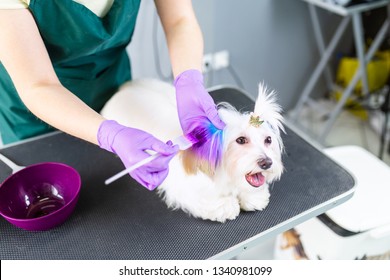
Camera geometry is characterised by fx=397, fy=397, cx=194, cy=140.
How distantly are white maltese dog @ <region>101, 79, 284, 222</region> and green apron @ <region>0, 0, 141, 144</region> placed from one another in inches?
7.4

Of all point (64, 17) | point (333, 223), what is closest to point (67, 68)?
point (64, 17)

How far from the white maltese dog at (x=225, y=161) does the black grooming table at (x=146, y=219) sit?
42 mm

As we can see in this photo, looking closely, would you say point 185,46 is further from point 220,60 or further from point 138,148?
point 220,60

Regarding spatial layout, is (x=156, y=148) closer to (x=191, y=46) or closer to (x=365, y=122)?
(x=191, y=46)

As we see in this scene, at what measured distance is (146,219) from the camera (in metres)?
1.05

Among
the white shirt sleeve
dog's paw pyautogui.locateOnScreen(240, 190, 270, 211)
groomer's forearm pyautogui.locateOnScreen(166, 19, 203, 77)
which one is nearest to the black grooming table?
dog's paw pyautogui.locateOnScreen(240, 190, 270, 211)

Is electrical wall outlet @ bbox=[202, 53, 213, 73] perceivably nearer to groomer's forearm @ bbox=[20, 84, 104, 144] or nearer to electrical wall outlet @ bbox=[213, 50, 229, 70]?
electrical wall outlet @ bbox=[213, 50, 229, 70]

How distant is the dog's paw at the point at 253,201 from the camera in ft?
3.44

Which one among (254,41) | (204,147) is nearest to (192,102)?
(204,147)

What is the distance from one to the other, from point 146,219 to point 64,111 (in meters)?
0.35

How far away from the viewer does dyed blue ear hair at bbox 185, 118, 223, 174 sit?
93 centimetres

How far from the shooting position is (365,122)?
2760 millimetres

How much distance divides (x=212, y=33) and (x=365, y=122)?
4.26 feet

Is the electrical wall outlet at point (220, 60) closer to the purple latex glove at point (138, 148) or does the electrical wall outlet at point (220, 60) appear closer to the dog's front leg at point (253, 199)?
the dog's front leg at point (253, 199)
